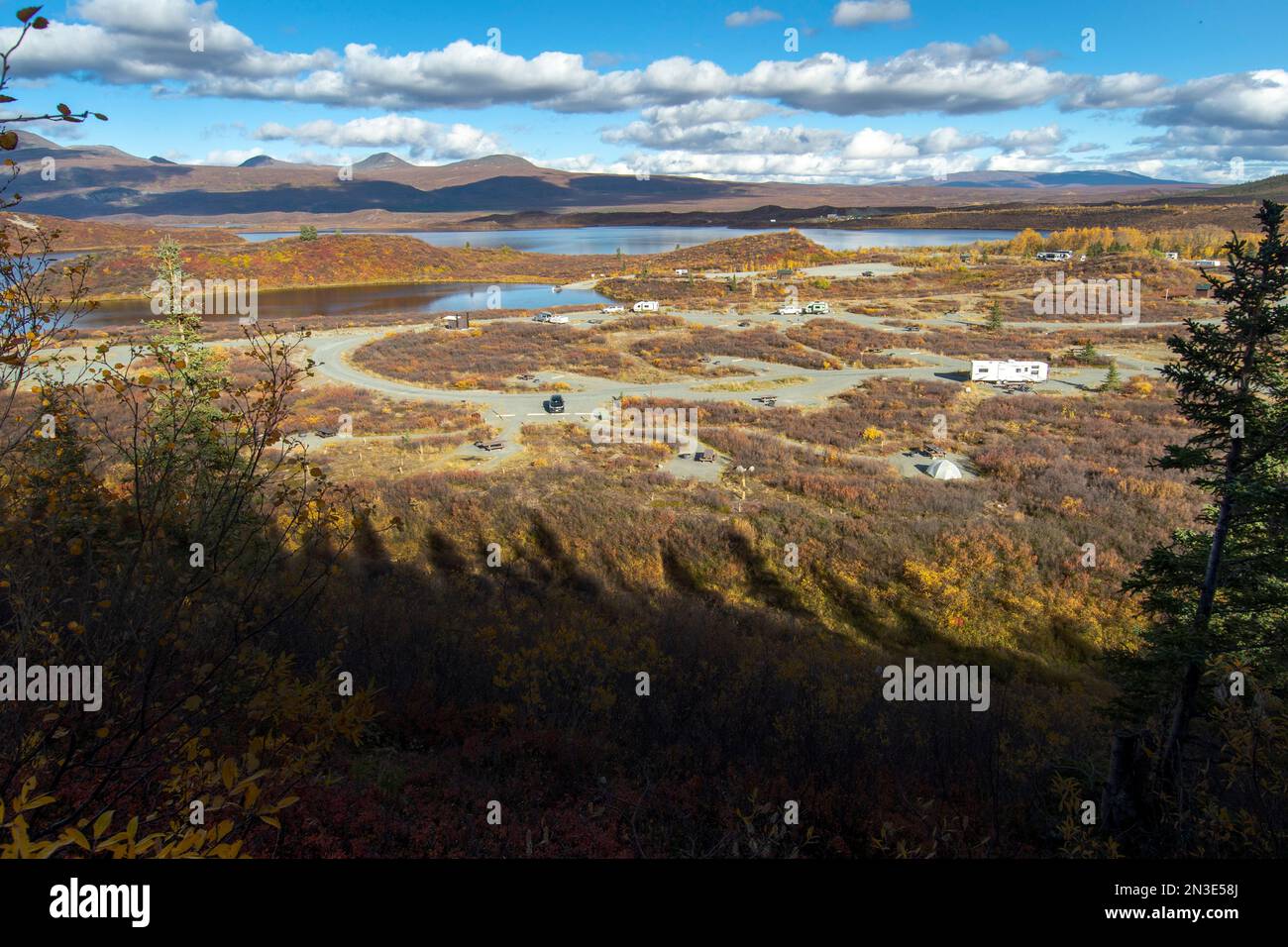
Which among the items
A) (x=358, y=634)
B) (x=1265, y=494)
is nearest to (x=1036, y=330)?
(x=1265, y=494)

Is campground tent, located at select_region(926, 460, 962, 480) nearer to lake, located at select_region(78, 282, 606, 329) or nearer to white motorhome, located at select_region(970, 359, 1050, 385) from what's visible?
white motorhome, located at select_region(970, 359, 1050, 385)
